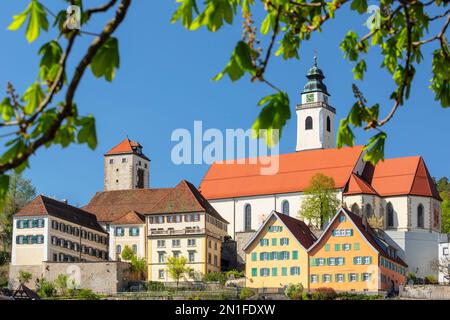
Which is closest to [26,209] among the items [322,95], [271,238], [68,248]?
[68,248]

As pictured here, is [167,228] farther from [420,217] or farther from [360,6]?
[360,6]

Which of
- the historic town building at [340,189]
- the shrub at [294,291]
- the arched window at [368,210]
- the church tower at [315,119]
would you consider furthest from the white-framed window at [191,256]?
the church tower at [315,119]

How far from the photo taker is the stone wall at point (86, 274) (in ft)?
260

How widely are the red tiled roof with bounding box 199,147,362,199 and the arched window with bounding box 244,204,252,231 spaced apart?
1.43 metres

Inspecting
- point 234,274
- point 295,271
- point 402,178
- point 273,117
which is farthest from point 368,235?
point 273,117

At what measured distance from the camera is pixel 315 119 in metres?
108

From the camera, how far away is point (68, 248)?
3339 inches

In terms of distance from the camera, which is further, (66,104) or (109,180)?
(109,180)

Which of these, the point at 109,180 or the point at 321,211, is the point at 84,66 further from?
the point at 109,180

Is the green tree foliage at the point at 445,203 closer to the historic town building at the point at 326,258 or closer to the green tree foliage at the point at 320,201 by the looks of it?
the green tree foliage at the point at 320,201

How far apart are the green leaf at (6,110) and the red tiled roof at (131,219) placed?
276 feet

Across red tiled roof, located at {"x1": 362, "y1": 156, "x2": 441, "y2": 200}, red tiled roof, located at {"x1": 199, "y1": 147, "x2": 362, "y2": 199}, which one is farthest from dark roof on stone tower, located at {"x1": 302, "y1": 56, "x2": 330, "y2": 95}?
red tiled roof, located at {"x1": 362, "y1": 156, "x2": 441, "y2": 200}

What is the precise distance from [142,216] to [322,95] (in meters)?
30.5

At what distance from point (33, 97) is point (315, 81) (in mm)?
108840
